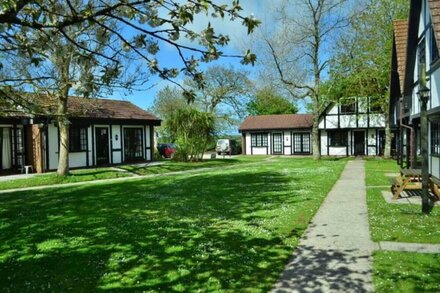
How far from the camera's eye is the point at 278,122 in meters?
45.3

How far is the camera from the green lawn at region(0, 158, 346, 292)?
5.32 meters

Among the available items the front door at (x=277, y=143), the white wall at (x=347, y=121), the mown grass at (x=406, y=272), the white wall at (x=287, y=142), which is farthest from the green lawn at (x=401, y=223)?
the front door at (x=277, y=143)

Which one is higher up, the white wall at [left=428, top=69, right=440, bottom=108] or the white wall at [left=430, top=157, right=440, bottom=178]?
the white wall at [left=428, top=69, right=440, bottom=108]

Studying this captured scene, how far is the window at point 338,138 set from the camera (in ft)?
131

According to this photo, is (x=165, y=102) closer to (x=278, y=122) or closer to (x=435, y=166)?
(x=278, y=122)

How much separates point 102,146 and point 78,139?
6.66ft

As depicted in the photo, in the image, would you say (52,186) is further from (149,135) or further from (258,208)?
(149,135)

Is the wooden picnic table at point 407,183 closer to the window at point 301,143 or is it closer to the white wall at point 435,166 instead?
the white wall at point 435,166

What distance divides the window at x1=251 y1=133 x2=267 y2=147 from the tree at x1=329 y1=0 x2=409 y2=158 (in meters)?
14.4

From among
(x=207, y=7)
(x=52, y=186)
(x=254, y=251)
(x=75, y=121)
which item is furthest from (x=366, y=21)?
(x=207, y=7)

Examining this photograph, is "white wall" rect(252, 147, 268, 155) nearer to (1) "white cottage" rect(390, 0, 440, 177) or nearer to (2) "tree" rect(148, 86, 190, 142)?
(2) "tree" rect(148, 86, 190, 142)

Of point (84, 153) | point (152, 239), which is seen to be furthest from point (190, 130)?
point (152, 239)

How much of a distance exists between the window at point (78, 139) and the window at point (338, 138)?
24209 millimetres

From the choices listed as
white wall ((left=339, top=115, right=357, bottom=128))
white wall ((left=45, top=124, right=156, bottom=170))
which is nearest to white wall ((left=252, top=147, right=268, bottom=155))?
white wall ((left=339, top=115, right=357, bottom=128))
